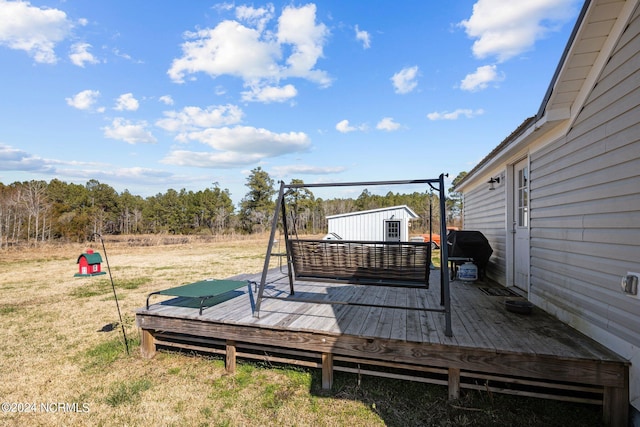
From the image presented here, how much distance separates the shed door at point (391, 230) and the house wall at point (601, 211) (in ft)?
41.8

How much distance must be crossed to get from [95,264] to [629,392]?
21.1 feet

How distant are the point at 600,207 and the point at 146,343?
4.67 metres

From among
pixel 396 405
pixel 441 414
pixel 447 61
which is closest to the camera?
pixel 441 414

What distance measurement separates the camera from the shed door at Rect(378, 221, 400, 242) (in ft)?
52.5

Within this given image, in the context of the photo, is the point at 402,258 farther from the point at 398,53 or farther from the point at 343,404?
the point at 398,53

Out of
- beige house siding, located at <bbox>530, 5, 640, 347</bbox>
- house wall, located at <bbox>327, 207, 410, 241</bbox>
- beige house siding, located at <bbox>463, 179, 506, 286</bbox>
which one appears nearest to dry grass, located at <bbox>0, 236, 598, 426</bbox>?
beige house siding, located at <bbox>530, 5, 640, 347</bbox>

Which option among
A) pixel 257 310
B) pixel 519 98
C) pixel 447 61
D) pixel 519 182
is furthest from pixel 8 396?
pixel 447 61

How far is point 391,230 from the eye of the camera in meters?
16.2

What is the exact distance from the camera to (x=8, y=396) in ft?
8.76

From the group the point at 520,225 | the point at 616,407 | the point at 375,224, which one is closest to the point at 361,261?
the point at 616,407

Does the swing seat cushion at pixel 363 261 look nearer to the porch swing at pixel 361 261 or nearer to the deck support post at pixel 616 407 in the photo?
the porch swing at pixel 361 261

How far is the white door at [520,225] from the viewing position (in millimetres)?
4461

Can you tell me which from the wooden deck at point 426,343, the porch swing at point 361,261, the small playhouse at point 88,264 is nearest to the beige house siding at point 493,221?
the wooden deck at point 426,343

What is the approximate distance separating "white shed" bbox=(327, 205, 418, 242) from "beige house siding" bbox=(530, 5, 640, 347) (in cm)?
1273
